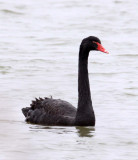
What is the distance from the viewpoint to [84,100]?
8617 mm

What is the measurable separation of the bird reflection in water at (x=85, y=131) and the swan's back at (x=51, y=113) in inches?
6.1

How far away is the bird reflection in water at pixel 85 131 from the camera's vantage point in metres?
8.07

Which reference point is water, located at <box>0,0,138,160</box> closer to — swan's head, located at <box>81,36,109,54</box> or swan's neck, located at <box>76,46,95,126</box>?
swan's neck, located at <box>76,46,95,126</box>

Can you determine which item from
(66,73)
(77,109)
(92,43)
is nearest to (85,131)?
(77,109)

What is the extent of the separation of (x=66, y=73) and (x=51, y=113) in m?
4.19

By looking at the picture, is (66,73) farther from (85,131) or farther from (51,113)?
(85,131)

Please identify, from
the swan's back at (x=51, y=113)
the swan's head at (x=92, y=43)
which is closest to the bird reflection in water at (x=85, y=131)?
the swan's back at (x=51, y=113)

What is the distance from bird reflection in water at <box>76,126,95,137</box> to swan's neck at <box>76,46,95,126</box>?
0.06 metres

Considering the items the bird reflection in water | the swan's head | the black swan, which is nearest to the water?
the bird reflection in water

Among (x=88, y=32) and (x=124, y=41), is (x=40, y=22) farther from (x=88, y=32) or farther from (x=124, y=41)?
(x=124, y=41)

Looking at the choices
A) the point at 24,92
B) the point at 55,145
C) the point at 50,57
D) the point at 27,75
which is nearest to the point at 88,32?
the point at 50,57

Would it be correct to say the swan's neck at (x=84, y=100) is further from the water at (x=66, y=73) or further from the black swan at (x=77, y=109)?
the water at (x=66, y=73)

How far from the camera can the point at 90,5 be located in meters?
23.5

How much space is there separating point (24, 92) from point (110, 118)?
2.13 m
